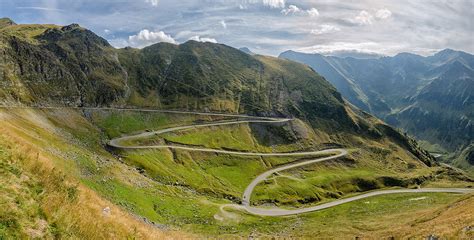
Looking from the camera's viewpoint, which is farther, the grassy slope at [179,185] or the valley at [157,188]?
the grassy slope at [179,185]

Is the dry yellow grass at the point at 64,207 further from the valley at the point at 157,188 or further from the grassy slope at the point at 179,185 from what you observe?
the grassy slope at the point at 179,185

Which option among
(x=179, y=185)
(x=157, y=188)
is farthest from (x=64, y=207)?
(x=179, y=185)

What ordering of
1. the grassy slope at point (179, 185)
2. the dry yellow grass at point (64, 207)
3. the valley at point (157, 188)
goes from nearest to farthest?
the dry yellow grass at point (64, 207), the valley at point (157, 188), the grassy slope at point (179, 185)

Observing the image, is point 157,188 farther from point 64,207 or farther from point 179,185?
point 64,207

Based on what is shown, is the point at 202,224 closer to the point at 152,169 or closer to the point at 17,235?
the point at 152,169

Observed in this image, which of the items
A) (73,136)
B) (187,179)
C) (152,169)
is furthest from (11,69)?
(187,179)

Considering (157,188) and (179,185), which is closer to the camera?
(157,188)

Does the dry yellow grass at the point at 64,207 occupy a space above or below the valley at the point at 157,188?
above

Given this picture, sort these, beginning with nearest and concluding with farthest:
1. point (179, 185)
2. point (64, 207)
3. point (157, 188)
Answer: point (64, 207) → point (157, 188) → point (179, 185)

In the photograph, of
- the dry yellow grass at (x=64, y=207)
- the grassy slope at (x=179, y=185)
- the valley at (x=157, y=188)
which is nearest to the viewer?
the dry yellow grass at (x=64, y=207)

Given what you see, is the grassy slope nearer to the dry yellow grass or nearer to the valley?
the valley

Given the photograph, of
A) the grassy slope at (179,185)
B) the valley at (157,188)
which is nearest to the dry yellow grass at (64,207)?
the valley at (157,188)
